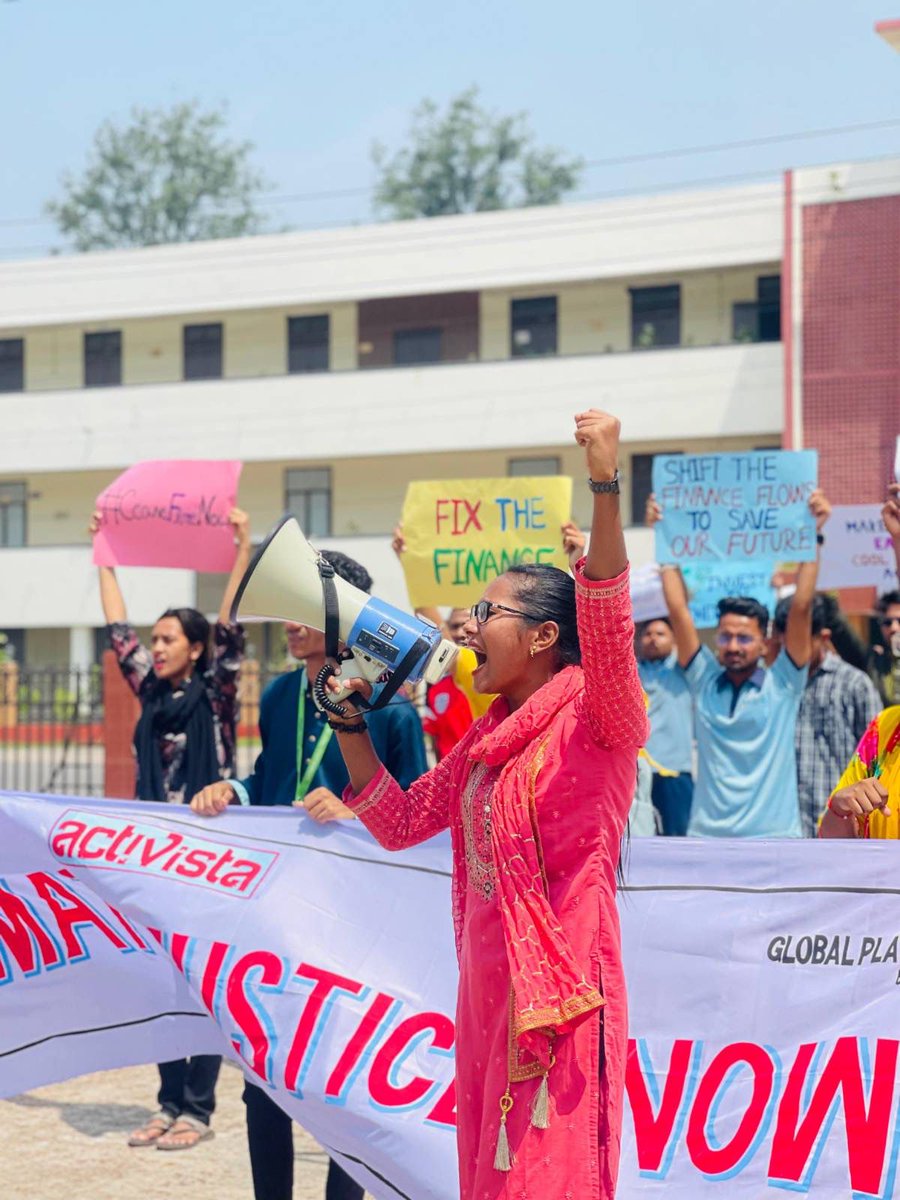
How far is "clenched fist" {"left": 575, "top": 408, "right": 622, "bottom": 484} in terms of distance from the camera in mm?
2764

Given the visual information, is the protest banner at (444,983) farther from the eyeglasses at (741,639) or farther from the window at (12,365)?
the window at (12,365)

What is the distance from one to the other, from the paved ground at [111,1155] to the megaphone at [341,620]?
218cm

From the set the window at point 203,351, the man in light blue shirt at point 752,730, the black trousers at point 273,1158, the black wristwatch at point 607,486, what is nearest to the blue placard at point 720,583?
the man in light blue shirt at point 752,730

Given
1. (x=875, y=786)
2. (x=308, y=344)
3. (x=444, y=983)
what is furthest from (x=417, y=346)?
(x=875, y=786)

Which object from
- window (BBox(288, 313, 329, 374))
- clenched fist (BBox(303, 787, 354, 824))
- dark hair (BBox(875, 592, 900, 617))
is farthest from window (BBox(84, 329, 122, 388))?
clenched fist (BBox(303, 787, 354, 824))

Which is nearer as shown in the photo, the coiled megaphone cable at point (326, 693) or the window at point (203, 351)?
the coiled megaphone cable at point (326, 693)

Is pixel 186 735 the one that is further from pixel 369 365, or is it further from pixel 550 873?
pixel 369 365

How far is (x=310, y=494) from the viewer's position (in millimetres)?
33219

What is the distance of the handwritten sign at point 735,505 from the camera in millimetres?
7832

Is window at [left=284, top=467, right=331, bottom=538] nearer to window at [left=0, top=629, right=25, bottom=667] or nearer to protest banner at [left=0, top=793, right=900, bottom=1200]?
window at [left=0, top=629, right=25, bottom=667]

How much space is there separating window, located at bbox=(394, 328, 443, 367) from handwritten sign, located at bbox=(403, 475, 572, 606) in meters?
24.3

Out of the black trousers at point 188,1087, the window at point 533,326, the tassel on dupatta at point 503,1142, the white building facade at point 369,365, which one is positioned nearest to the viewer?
the tassel on dupatta at point 503,1142

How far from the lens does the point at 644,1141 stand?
12.6 feet

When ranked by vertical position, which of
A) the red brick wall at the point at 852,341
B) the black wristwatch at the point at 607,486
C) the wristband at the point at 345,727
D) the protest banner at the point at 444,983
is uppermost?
the red brick wall at the point at 852,341
